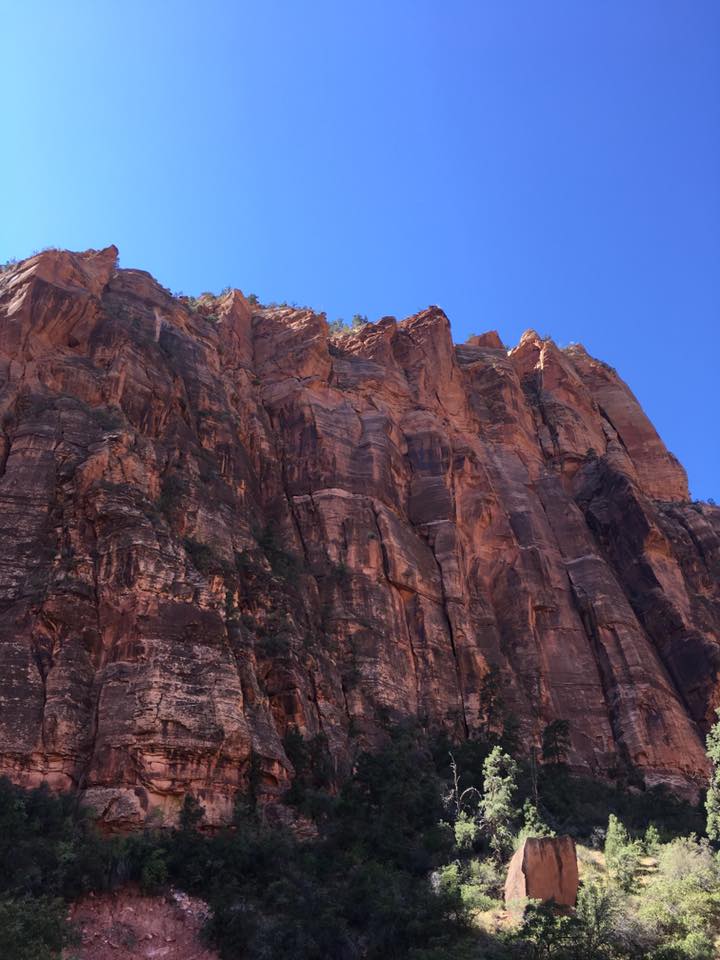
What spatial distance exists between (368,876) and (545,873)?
526 centimetres

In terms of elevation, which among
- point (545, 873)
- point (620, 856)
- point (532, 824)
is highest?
point (532, 824)

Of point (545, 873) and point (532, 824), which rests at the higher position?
point (532, 824)

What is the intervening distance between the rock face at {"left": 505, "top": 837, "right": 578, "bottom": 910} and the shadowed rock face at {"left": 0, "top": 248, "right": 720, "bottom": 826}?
8.58 m

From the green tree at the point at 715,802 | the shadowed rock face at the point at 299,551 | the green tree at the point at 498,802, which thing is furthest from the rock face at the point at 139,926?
the green tree at the point at 715,802

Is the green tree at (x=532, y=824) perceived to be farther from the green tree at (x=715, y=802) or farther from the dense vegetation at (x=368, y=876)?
the green tree at (x=715, y=802)

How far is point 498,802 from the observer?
3178cm

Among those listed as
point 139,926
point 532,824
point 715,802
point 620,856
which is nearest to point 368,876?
point 139,926

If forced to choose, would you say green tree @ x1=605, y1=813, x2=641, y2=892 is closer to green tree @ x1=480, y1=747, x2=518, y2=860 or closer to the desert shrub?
green tree @ x1=480, y1=747, x2=518, y2=860

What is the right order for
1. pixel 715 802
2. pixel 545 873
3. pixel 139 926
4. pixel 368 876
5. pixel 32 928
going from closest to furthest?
1. pixel 32 928
2. pixel 139 926
3. pixel 545 873
4. pixel 368 876
5. pixel 715 802

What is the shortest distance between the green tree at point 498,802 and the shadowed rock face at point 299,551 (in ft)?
16.5

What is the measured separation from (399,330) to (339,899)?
4639 cm

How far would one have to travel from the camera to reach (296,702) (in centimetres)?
3338

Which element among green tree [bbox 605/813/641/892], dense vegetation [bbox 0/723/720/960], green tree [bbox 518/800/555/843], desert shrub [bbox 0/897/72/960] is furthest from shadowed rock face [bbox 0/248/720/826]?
green tree [bbox 605/813/641/892]

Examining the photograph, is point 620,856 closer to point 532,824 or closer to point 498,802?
point 532,824
